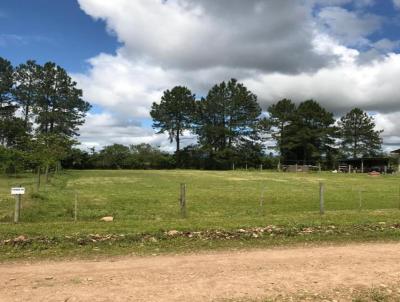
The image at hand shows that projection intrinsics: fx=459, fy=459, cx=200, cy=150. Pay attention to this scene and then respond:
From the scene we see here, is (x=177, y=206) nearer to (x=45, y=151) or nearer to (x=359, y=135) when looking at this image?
(x=45, y=151)

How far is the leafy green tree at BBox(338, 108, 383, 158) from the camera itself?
94.8m

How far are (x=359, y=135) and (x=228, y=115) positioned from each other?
2766 cm

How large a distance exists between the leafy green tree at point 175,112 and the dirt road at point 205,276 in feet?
287

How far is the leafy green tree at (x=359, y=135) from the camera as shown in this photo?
Result: 94.8m

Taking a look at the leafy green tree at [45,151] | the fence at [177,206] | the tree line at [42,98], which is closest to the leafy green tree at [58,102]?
the tree line at [42,98]

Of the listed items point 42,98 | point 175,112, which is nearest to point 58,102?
point 42,98

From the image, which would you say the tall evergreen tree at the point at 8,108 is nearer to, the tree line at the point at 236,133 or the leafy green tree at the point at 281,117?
the tree line at the point at 236,133

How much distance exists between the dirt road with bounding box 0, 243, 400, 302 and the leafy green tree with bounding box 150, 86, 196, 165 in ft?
287

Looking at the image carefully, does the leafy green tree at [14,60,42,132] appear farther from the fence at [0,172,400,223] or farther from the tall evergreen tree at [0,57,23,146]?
the fence at [0,172,400,223]

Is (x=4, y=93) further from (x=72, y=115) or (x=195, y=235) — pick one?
(x=195, y=235)

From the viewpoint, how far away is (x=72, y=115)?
256 ft

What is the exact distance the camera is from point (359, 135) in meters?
95.7

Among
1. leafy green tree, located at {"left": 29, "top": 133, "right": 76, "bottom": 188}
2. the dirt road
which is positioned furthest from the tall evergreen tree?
the dirt road

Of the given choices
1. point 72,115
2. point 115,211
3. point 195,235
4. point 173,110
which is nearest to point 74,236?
point 195,235
